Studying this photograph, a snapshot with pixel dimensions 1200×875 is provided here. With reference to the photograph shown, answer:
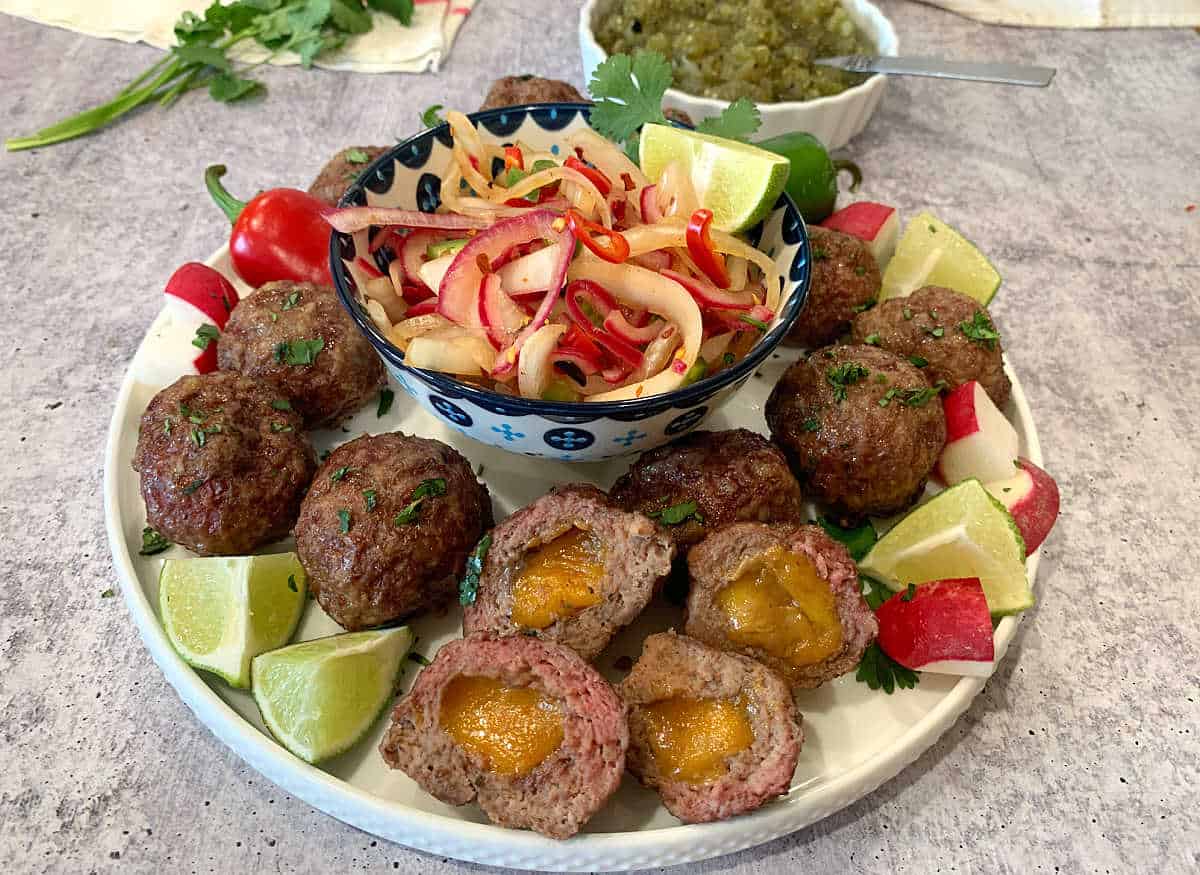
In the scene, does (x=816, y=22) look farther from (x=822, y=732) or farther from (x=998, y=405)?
(x=822, y=732)

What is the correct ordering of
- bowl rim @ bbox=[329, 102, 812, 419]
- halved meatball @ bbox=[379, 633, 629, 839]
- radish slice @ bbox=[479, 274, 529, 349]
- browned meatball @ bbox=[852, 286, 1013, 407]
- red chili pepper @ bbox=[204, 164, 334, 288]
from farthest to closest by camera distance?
red chili pepper @ bbox=[204, 164, 334, 288], browned meatball @ bbox=[852, 286, 1013, 407], radish slice @ bbox=[479, 274, 529, 349], bowl rim @ bbox=[329, 102, 812, 419], halved meatball @ bbox=[379, 633, 629, 839]

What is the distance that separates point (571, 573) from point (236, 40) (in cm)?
459

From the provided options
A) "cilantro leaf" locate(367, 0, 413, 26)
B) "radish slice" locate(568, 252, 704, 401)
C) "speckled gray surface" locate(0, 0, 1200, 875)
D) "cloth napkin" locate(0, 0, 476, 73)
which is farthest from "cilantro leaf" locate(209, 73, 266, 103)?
"radish slice" locate(568, 252, 704, 401)

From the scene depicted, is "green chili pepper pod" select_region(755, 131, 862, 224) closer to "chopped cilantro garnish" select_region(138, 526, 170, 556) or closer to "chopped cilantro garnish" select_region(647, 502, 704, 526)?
"chopped cilantro garnish" select_region(647, 502, 704, 526)

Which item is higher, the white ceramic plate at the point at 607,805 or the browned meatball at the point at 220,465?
the browned meatball at the point at 220,465

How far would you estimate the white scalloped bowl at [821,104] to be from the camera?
4492 mm

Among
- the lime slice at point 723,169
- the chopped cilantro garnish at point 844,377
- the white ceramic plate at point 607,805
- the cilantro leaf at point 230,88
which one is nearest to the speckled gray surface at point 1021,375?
the cilantro leaf at point 230,88

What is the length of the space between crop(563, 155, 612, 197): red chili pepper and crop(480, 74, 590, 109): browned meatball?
3.31ft

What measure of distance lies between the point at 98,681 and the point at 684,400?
1.97m

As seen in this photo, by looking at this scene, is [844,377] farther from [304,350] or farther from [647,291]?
[304,350]

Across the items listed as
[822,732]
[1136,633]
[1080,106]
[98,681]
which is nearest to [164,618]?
[98,681]

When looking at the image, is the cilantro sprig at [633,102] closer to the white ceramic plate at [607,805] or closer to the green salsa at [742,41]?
the green salsa at [742,41]

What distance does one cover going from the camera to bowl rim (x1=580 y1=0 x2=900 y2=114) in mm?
4453

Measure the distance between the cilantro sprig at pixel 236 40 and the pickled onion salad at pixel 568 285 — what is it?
10.4ft
